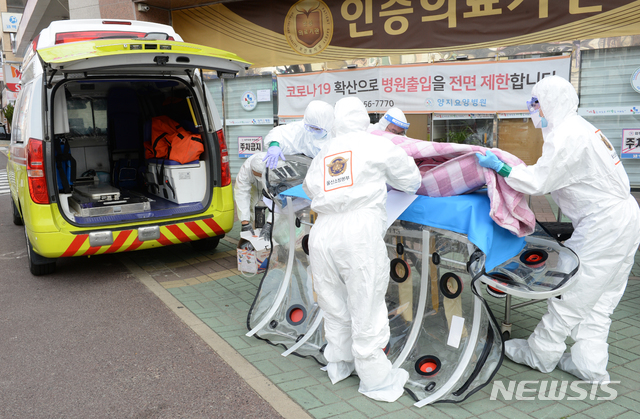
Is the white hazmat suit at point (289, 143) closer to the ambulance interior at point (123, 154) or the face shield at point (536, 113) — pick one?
the ambulance interior at point (123, 154)

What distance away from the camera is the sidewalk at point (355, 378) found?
9.58 ft

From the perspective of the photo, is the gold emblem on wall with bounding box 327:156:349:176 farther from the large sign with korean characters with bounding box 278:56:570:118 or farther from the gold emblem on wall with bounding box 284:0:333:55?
the gold emblem on wall with bounding box 284:0:333:55

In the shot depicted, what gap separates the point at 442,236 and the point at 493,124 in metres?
5.00

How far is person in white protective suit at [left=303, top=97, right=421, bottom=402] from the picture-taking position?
299cm

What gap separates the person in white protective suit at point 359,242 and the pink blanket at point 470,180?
0.67 feet

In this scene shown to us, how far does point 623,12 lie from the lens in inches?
260

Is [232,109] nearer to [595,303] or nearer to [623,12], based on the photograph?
[623,12]

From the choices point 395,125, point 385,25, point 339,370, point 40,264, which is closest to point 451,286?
point 339,370

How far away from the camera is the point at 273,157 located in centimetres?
455

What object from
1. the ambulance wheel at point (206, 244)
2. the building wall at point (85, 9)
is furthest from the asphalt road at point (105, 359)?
the building wall at point (85, 9)

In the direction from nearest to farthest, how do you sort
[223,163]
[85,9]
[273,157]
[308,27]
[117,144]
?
→ [273,157]
[223,163]
[117,144]
[308,27]
[85,9]

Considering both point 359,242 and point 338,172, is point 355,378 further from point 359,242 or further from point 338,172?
point 338,172

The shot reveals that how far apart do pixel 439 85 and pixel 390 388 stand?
5685 mm

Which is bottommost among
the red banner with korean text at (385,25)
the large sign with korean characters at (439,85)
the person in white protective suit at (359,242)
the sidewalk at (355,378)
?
the sidewalk at (355,378)
